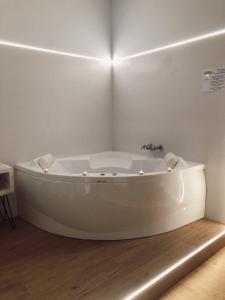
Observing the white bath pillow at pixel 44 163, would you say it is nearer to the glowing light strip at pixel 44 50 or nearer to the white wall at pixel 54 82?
the white wall at pixel 54 82

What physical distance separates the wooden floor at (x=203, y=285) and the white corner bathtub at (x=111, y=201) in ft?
1.56

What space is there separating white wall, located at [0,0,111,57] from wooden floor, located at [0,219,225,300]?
1.99 m

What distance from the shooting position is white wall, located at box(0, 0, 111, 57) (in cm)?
247

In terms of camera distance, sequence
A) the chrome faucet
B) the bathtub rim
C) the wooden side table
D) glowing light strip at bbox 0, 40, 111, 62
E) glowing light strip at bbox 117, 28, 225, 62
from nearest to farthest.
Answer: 1. the bathtub rim
2. the wooden side table
3. glowing light strip at bbox 117, 28, 225, 62
4. glowing light strip at bbox 0, 40, 111, 62
5. the chrome faucet

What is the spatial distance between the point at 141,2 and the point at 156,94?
44.9 inches

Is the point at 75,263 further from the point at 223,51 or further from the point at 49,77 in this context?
the point at 223,51

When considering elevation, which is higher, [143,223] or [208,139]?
[208,139]

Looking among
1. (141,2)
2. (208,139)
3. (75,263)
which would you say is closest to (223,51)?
(208,139)

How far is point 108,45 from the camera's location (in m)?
3.38

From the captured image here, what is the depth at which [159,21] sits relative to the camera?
9.24ft

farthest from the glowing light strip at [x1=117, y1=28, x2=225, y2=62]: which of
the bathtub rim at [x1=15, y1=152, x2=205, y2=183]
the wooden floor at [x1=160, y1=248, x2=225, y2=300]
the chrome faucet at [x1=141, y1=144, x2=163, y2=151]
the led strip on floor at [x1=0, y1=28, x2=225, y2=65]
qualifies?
the wooden floor at [x1=160, y1=248, x2=225, y2=300]

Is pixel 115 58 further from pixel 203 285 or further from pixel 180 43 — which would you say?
pixel 203 285

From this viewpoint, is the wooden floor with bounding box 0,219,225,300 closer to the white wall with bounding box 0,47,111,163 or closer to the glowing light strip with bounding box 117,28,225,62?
the white wall with bounding box 0,47,111,163

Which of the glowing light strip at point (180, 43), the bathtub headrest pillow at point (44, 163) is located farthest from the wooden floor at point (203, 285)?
the glowing light strip at point (180, 43)
